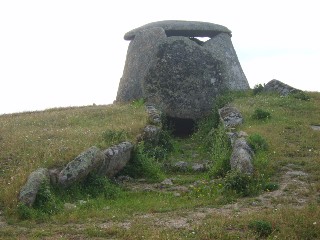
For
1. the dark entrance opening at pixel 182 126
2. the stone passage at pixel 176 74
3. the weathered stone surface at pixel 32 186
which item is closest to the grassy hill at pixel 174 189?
the weathered stone surface at pixel 32 186

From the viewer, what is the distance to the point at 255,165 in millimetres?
12688

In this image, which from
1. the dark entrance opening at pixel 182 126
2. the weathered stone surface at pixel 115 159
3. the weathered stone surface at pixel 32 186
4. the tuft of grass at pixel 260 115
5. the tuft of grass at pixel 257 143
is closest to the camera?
the weathered stone surface at pixel 32 186

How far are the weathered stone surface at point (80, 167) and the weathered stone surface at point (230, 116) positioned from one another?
603 centimetres

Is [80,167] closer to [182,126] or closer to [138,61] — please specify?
[182,126]

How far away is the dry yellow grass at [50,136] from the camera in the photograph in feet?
39.9

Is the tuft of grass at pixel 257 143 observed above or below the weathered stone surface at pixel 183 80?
below

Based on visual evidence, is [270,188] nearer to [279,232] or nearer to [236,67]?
[279,232]

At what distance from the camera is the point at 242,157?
12.5 metres

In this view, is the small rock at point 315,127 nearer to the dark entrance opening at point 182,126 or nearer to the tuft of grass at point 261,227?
the dark entrance opening at point 182,126

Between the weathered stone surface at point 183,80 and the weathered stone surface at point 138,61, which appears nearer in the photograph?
the weathered stone surface at point 183,80

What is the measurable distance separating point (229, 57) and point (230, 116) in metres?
8.11

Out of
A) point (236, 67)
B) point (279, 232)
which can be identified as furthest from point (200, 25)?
point (279, 232)

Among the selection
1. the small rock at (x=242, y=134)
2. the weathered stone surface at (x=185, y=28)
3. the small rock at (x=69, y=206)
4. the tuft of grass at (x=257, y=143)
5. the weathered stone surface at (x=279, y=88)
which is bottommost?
the small rock at (x=69, y=206)

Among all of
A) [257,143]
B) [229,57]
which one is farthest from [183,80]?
[257,143]
